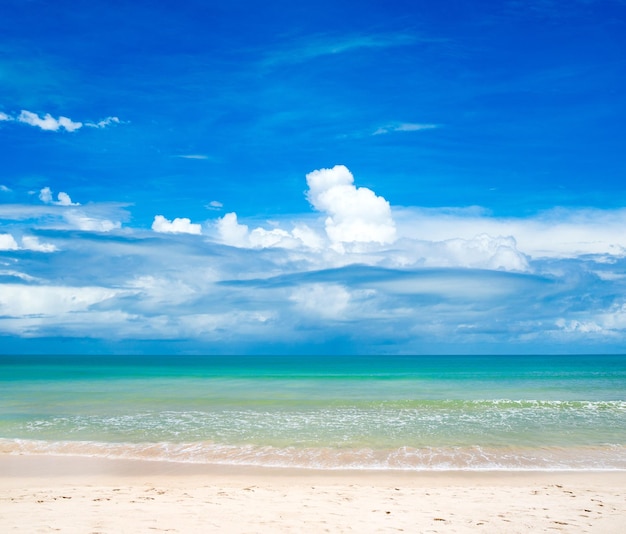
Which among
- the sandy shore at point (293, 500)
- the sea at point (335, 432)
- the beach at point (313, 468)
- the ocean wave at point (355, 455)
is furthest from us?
the sea at point (335, 432)

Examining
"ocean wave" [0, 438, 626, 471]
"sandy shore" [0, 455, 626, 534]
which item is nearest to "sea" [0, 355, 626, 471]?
"ocean wave" [0, 438, 626, 471]

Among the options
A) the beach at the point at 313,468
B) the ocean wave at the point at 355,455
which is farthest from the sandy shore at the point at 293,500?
the ocean wave at the point at 355,455

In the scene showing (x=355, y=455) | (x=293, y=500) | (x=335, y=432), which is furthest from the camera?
(x=335, y=432)

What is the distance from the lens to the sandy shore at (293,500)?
8711mm

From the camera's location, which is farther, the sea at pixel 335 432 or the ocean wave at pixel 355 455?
the sea at pixel 335 432

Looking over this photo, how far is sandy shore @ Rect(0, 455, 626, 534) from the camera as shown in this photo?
871 centimetres

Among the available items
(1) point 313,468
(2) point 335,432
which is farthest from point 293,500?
(2) point 335,432

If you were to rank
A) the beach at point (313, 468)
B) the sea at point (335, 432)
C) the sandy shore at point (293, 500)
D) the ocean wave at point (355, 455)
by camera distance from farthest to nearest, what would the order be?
1. the sea at point (335, 432)
2. the ocean wave at point (355, 455)
3. the beach at point (313, 468)
4. the sandy shore at point (293, 500)

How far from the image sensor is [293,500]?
35.0 ft

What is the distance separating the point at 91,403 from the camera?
31.8m

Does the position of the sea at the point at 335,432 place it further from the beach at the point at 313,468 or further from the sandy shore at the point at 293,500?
the sandy shore at the point at 293,500

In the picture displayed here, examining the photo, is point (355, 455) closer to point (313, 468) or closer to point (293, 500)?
point (313, 468)

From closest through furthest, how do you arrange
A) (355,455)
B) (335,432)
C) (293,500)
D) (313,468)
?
1. (293,500)
2. (313,468)
3. (355,455)
4. (335,432)

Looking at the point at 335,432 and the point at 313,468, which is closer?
the point at 313,468
